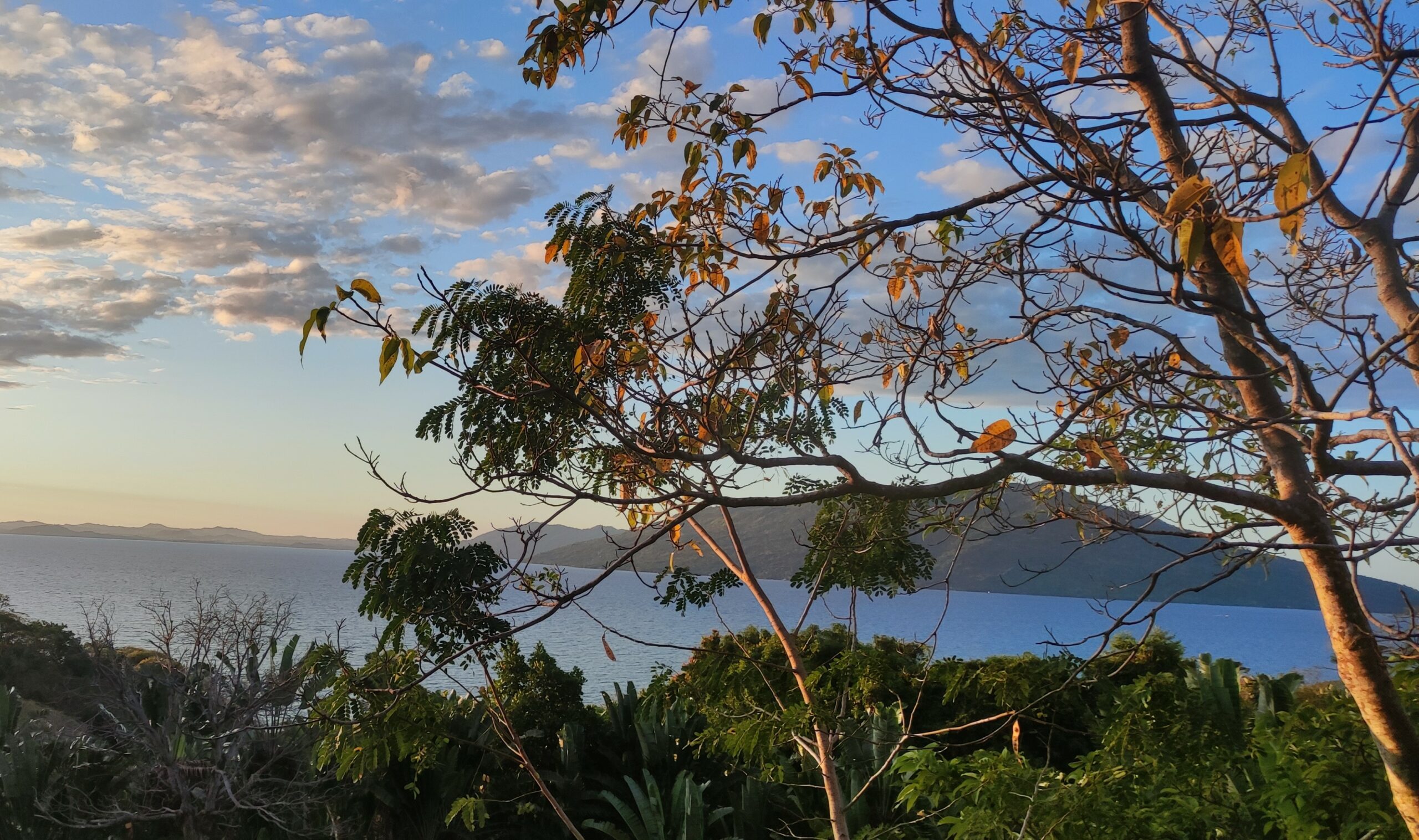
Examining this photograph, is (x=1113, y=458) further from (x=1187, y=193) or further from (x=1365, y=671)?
(x=1365, y=671)

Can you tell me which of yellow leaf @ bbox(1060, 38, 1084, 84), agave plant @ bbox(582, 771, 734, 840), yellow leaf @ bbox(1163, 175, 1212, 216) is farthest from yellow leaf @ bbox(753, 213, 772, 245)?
agave plant @ bbox(582, 771, 734, 840)

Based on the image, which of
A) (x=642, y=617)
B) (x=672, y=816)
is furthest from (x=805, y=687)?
(x=642, y=617)

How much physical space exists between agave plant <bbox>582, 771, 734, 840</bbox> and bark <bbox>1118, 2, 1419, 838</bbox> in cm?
561

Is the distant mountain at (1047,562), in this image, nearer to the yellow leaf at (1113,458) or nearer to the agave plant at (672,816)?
the yellow leaf at (1113,458)

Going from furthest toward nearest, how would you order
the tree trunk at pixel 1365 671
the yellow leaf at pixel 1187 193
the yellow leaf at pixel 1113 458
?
the tree trunk at pixel 1365 671
the yellow leaf at pixel 1113 458
the yellow leaf at pixel 1187 193

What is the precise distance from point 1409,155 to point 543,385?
314 cm

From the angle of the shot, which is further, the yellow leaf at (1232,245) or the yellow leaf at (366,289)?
the yellow leaf at (366,289)

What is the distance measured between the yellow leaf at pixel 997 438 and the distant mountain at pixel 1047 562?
0.62 m

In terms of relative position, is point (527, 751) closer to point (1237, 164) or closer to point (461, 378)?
point (461, 378)

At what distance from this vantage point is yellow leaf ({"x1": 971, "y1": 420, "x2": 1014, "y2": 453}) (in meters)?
1.93

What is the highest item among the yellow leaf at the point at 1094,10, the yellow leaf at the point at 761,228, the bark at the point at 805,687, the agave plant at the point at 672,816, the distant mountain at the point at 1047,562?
the yellow leaf at the point at 1094,10

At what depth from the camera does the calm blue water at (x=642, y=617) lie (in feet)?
106

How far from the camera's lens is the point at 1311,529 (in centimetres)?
262

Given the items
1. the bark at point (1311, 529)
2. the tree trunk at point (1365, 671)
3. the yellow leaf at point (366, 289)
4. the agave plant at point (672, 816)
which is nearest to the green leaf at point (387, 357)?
the yellow leaf at point (366, 289)
